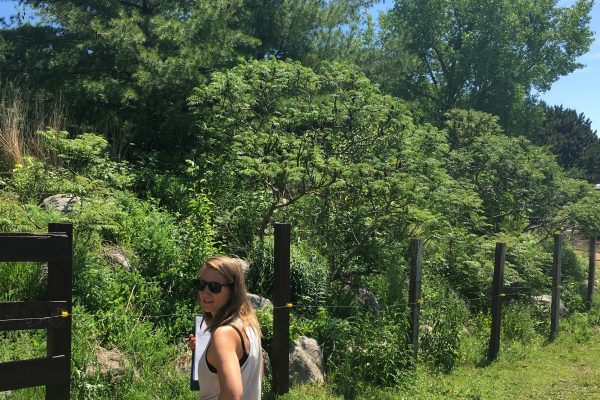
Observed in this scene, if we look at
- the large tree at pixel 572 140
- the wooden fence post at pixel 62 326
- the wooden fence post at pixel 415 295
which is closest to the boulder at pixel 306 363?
the wooden fence post at pixel 415 295

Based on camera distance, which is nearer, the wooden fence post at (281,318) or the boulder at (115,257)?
the wooden fence post at (281,318)

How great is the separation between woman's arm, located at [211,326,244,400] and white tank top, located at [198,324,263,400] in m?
0.08

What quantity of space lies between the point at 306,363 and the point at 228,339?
3762 millimetres

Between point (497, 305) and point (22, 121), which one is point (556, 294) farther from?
point (22, 121)

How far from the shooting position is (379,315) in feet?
→ 23.1

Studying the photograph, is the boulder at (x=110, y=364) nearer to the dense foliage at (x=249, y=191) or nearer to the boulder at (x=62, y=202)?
the dense foliage at (x=249, y=191)

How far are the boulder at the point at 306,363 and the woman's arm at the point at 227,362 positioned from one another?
3611mm

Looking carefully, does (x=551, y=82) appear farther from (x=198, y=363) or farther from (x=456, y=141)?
(x=198, y=363)

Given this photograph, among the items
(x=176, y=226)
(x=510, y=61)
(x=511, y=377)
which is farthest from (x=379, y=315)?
(x=510, y=61)

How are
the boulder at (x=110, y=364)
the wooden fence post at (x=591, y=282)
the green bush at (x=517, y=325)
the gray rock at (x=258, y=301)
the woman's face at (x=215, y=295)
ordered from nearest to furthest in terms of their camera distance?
1. the woman's face at (x=215, y=295)
2. the boulder at (x=110, y=364)
3. the gray rock at (x=258, y=301)
4. the green bush at (x=517, y=325)
5. the wooden fence post at (x=591, y=282)

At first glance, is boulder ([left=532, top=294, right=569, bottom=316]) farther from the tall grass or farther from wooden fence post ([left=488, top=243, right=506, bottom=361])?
the tall grass

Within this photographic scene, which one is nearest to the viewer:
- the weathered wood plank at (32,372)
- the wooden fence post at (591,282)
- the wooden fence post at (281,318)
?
the weathered wood plank at (32,372)

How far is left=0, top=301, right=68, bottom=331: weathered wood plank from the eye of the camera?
3.67 metres

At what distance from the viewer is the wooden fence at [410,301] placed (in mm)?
5328
